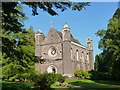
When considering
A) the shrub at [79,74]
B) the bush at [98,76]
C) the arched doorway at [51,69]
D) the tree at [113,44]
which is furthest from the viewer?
the arched doorway at [51,69]

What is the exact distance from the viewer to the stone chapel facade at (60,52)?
3734 centimetres

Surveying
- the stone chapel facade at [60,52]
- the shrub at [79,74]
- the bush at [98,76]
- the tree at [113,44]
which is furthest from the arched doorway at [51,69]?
the tree at [113,44]

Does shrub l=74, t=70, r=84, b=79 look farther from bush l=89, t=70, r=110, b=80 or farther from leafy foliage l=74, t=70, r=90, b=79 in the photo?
bush l=89, t=70, r=110, b=80

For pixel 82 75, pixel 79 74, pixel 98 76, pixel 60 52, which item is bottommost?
pixel 98 76

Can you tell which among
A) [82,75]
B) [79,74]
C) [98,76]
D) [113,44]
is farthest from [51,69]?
[113,44]

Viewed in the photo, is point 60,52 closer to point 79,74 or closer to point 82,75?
point 79,74

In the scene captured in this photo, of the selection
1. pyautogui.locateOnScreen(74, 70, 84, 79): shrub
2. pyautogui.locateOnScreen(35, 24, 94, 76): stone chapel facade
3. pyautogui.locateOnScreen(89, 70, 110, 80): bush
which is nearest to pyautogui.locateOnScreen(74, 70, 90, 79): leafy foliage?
pyautogui.locateOnScreen(74, 70, 84, 79): shrub

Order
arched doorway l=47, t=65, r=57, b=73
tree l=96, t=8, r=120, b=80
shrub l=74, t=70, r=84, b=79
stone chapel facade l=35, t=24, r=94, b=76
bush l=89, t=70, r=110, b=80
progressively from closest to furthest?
tree l=96, t=8, r=120, b=80
bush l=89, t=70, r=110, b=80
shrub l=74, t=70, r=84, b=79
stone chapel facade l=35, t=24, r=94, b=76
arched doorway l=47, t=65, r=57, b=73

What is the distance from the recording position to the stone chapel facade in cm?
3734

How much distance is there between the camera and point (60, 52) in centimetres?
3856

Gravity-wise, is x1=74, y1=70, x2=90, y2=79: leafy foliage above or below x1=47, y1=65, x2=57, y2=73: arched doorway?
below

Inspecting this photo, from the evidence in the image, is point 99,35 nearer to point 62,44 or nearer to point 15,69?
point 62,44

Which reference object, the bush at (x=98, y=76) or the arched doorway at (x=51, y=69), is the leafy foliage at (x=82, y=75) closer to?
the bush at (x=98, y=76)

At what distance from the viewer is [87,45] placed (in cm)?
4784
